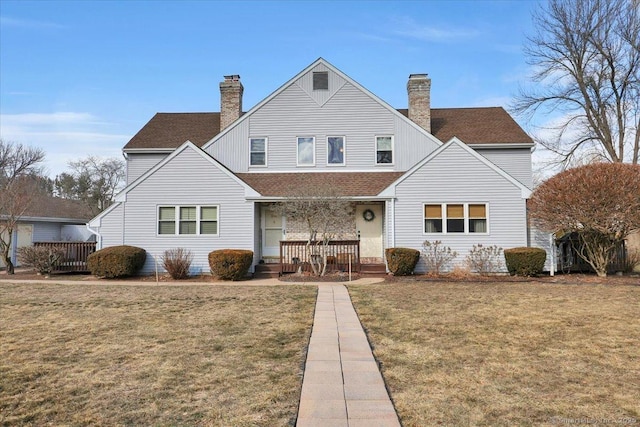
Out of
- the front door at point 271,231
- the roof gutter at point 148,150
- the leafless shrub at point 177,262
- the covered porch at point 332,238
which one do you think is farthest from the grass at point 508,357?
the roof gutter at point 148,150

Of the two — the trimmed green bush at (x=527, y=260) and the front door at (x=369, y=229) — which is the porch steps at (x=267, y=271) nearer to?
the front door at (x=369, y=229)

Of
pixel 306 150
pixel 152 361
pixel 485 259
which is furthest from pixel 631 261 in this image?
pixel 152 361

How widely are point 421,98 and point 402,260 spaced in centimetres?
857

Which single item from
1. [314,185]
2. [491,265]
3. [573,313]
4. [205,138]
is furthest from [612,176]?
[205,138]

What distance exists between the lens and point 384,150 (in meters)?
17.8

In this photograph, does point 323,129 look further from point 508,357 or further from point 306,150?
point 508,357

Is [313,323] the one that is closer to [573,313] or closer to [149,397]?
[149,397]

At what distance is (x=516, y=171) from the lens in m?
18.2

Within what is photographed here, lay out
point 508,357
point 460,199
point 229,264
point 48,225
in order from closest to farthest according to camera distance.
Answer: point 508,357
point 229,264
point 460,199
point 48,225

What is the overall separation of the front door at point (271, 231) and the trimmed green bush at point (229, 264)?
8.97 ft

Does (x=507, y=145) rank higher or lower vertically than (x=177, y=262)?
higher

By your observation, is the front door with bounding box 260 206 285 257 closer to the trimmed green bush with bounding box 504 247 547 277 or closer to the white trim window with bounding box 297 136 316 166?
the white trim window with bounding box 297 136 316 166

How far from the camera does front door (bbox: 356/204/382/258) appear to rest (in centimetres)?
1706

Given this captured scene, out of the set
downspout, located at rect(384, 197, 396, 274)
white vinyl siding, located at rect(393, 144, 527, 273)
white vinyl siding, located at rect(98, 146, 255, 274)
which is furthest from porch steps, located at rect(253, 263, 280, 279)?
white vinyl siding, located at rect(393, 144, 527, 273)
